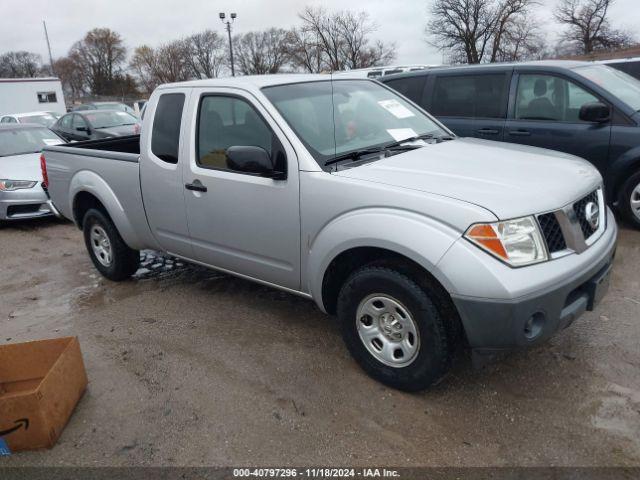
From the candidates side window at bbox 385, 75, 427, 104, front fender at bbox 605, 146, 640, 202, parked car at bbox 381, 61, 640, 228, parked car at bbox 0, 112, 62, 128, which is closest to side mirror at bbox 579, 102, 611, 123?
parked car at bbox 381, 61, 640, 228

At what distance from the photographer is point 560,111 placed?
5926 mm

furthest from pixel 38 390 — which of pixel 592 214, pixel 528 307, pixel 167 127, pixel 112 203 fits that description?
pixel 592 214

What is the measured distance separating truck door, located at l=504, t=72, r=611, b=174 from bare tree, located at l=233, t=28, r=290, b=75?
192 feet

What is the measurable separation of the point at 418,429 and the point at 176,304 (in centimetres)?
260

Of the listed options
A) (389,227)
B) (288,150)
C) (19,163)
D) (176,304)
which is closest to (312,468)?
(389,227)

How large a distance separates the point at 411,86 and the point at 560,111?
1.91 metres

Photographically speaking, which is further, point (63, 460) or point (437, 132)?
point (437, 132)

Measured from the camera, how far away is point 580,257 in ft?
9.43

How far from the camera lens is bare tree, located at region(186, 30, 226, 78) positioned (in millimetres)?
60656

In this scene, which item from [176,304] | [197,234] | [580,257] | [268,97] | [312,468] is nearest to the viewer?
[312,468]

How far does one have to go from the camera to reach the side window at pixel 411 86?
6.96m

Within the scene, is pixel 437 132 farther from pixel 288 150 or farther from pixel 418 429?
pixel 418 429

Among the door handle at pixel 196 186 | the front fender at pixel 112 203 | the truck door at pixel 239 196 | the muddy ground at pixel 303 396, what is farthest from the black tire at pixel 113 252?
the door handle at pixel 196 186

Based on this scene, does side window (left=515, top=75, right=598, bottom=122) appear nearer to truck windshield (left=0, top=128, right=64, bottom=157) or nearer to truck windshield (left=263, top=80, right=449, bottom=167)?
truck windshield (left=263, top=80, right=449, bottom=167)
